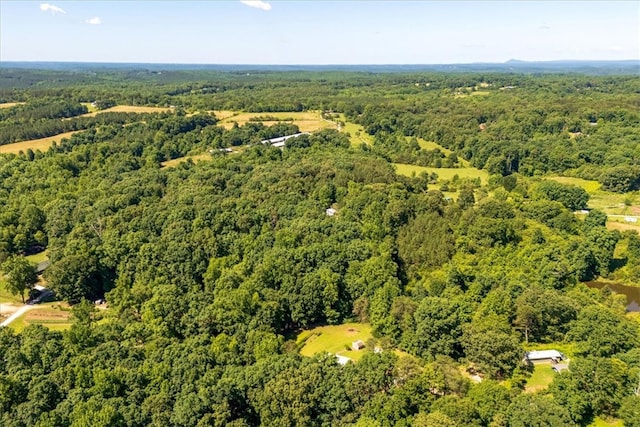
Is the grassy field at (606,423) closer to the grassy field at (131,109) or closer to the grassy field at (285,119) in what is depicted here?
the grassy field at (285,119)

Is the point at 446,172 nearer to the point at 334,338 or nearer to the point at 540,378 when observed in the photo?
the point at 334,338

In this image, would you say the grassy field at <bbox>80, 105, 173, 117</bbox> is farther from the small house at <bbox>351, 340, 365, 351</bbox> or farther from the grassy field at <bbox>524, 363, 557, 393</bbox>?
the grassy field at <bbox>524, 363, 557, 393</bbox>

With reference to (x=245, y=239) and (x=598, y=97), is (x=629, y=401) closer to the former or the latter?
(x=245, y=239)

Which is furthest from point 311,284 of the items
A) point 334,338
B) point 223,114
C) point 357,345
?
point 223,114

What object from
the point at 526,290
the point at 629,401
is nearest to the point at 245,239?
the point at 526,290

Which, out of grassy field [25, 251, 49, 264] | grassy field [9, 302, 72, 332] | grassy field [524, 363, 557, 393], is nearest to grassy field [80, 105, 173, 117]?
grassy field [25, 251, 49, 264]
